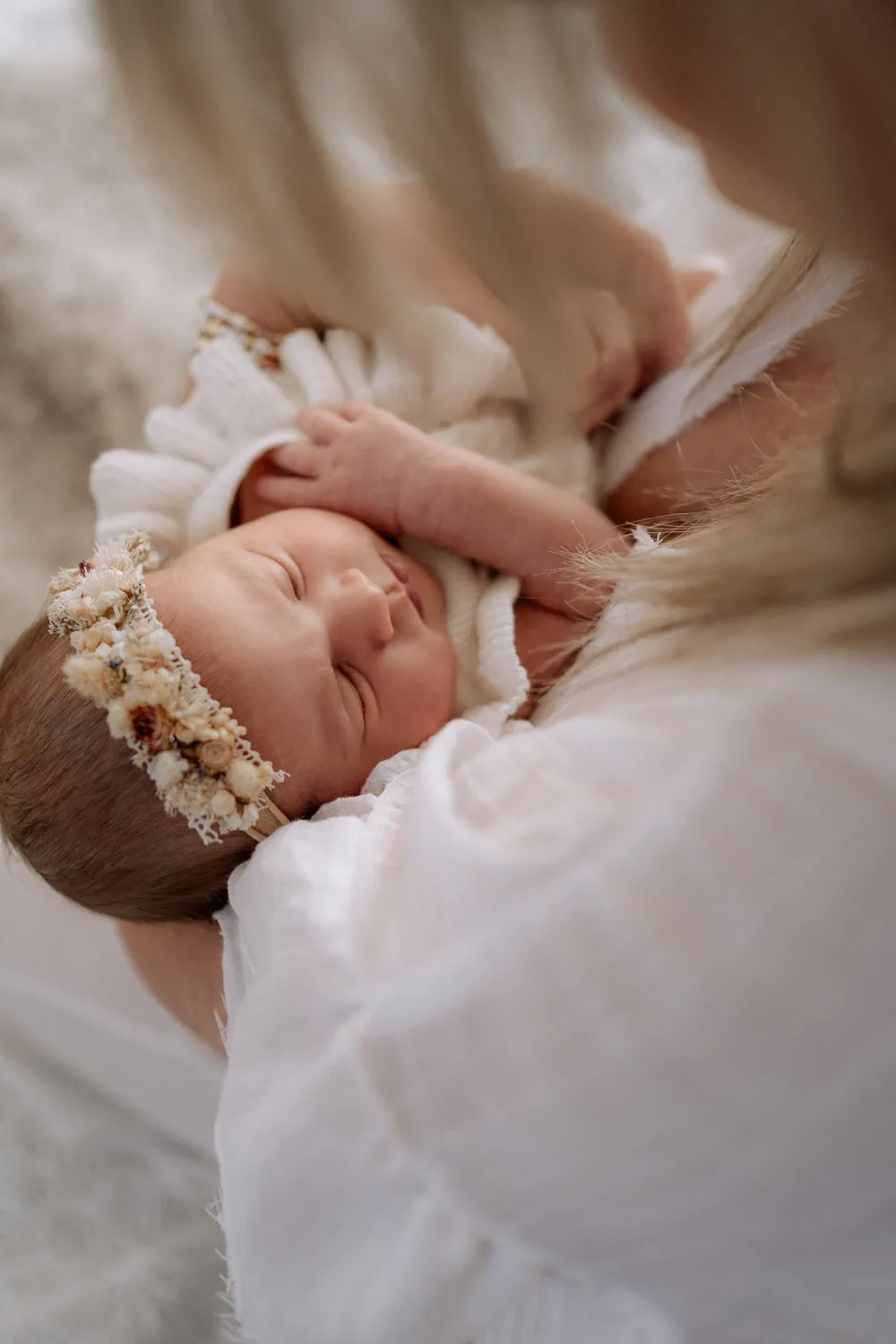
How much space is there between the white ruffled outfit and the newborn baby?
17 cm

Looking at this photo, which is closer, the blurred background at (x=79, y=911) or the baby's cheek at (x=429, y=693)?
the baby's cheek at (x=429, y=693)

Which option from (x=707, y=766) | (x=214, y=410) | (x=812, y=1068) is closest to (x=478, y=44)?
(x=707, y=766)

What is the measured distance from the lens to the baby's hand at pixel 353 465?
100cm

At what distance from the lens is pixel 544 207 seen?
0.40 meters

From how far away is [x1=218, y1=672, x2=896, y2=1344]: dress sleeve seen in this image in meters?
0.51

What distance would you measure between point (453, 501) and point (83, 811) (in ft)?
1.48

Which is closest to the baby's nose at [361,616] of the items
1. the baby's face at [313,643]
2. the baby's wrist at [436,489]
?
the baby's face at [313,643]

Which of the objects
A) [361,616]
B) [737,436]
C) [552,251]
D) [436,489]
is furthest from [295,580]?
[552,251]

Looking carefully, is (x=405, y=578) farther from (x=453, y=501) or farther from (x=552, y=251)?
(x=552, y=251)

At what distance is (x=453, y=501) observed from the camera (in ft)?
3.22

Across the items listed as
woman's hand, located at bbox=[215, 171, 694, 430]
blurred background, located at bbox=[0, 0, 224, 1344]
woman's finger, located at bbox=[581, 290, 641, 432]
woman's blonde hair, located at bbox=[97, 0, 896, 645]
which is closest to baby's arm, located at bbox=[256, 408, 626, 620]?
woman's finger, located at bbox=[581, 290, 641, 432]

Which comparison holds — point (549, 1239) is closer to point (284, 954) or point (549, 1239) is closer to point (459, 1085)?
point (459, 1085)

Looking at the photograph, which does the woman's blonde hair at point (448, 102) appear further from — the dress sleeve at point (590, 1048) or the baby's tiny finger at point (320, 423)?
the baby's tiny finger at point (320, 423)

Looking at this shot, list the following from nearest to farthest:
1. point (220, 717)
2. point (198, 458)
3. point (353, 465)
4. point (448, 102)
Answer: point (448, 102) → point (220, 717) → point (353, 465) → point (198, 458)
